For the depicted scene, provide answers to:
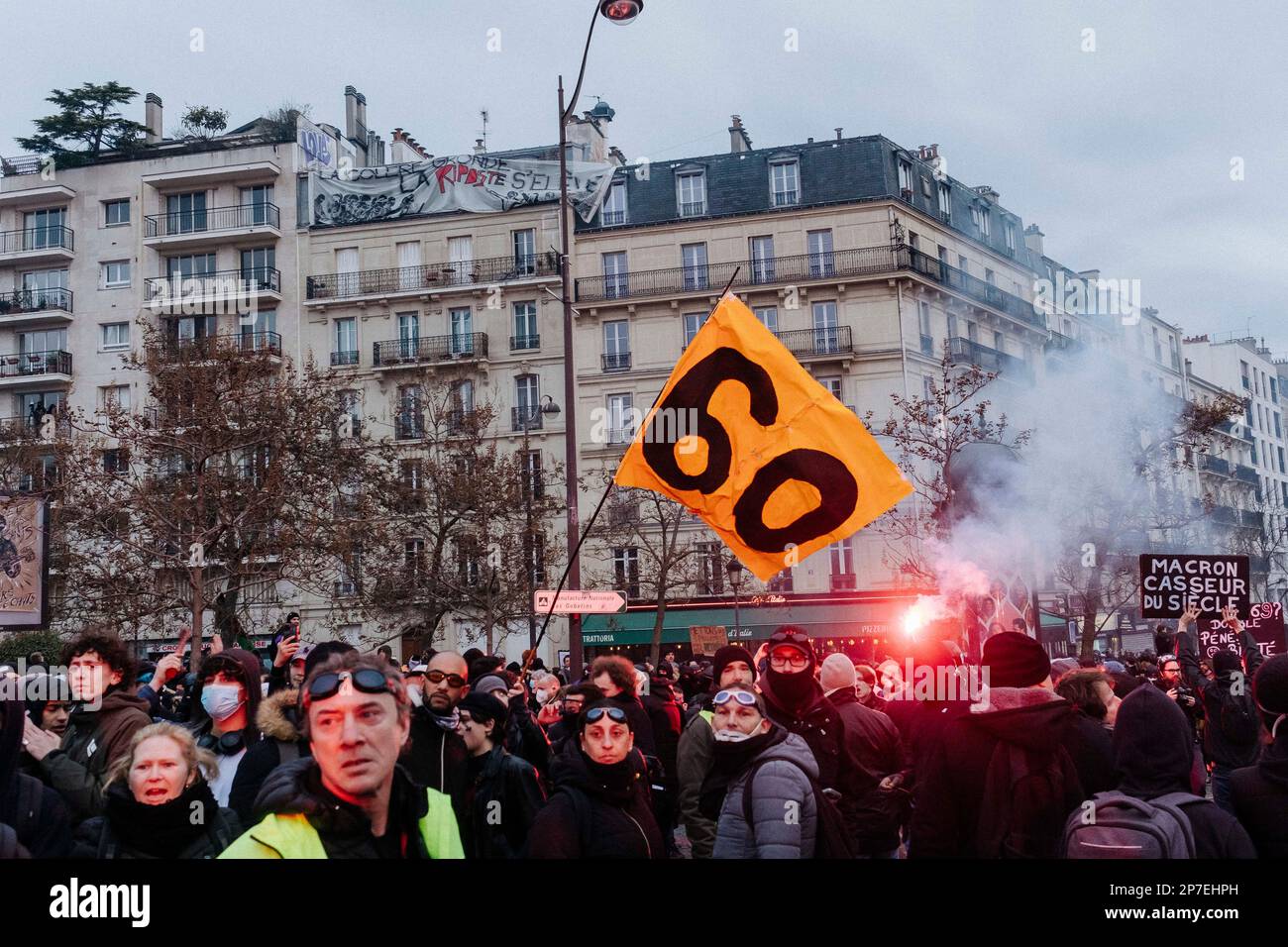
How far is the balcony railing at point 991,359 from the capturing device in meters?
40.3

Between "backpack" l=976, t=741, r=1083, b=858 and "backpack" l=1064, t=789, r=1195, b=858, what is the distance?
693 millimetres

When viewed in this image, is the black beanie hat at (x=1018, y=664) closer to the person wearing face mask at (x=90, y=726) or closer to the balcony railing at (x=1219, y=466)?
the person wearing face mask at (x=90, y=726)

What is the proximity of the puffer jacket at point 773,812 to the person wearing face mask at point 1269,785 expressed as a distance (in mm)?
1362

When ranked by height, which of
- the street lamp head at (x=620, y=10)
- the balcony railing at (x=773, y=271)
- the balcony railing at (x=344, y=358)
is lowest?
the street lamp head at (x=620, y=10)

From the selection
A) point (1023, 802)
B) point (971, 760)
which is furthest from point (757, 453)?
point (1023, 802)

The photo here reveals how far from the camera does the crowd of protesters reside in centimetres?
309

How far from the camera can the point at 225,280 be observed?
141 ft

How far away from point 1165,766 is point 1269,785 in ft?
1.50

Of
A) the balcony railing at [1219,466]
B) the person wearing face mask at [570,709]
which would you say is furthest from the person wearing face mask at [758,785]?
the balcony railing at [1219,466]

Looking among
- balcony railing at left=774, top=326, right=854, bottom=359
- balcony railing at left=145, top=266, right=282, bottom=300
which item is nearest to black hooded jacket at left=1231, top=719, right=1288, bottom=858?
balcony railing at left=774, top=326, right=854, bottom=359

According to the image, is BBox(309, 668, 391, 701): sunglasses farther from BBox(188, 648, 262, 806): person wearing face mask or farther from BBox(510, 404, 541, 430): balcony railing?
BBox(510, 404, 541, 430): balcony railing

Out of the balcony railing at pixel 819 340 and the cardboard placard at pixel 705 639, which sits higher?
the balcony railing at pixel 819 340

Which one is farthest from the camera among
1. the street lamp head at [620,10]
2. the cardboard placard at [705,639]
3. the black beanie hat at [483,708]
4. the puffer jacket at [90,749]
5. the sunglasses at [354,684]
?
the cardboard placard at [705,639]

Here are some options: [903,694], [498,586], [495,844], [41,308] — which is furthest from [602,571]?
[495,844]
